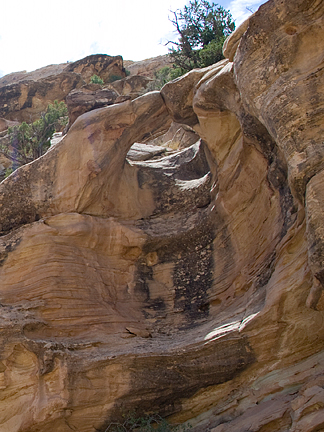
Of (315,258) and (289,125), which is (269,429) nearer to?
(315,258)

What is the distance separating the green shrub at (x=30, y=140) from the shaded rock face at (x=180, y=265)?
28.4 ft

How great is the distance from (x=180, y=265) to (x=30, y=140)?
1161 centimetres

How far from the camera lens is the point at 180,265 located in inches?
349

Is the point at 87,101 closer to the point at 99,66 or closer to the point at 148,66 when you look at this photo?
the point at 99,66

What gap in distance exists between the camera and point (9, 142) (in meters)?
19.6

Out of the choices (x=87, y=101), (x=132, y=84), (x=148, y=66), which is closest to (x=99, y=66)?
(x=148, y=66)

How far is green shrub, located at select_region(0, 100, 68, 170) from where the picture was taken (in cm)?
1809

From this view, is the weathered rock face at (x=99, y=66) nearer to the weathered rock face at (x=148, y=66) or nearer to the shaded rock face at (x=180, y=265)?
the weathered rock face at (x=148, y=66)

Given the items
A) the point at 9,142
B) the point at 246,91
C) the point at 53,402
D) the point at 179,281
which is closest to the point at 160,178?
the point at 179,281

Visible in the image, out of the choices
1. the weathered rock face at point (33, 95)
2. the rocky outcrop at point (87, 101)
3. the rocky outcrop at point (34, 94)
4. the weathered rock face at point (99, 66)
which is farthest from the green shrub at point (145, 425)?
the weathered rock face at point (99, 66)

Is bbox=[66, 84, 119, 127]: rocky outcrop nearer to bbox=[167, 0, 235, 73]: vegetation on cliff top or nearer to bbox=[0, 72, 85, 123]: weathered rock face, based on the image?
bbox=[167, 0, 235, 73]: vegetation on cliff top

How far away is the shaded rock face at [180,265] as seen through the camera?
640 centimetres

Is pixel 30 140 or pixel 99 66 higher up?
pixel 99 66

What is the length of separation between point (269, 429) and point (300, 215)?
2.76 m
